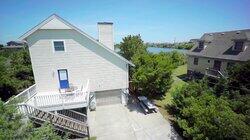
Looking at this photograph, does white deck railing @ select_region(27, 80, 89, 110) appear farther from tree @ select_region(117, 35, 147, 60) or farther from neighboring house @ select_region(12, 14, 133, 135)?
tree @ select_region(117, 35, 147, 60)

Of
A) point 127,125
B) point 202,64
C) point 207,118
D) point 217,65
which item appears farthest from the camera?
point 202,64

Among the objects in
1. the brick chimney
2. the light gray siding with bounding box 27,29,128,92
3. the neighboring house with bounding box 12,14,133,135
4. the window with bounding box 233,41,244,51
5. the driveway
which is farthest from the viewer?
the window with bounding box 233,41,244,51

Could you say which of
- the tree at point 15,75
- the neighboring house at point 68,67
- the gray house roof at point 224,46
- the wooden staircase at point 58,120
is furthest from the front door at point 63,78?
the gray house roof at point 224,46

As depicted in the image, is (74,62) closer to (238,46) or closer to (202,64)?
(202,64)

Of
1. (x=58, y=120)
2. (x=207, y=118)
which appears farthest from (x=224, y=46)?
(x=58, y=120)

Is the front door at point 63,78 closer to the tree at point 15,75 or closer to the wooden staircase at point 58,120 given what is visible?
the wooden staircase at point 58,120

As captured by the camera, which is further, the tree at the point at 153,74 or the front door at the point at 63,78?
the tree at the point at 153,74

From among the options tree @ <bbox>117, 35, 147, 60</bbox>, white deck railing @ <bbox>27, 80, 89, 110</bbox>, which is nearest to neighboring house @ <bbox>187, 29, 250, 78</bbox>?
tree @ <bbox>117, 35, 147, 60</bbox>
